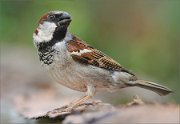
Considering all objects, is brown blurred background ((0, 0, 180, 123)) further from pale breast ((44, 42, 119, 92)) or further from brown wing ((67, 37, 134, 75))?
pale breast ((44, 42, 119, 92))

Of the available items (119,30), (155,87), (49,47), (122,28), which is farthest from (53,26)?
(119,30)

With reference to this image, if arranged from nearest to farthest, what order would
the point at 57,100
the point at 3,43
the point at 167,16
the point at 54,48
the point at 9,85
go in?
the point at 54,48 < the point at 57,100 < the point at 9,85 < the point at 167,16 < the point at 3,43

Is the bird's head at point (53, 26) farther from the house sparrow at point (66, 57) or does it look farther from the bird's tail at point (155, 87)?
the bird's tail at point (155, 87)

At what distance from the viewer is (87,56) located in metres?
5.46

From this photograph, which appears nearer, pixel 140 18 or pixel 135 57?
pixel 135 57

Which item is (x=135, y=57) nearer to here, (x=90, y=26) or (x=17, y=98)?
(x=90, y=26)

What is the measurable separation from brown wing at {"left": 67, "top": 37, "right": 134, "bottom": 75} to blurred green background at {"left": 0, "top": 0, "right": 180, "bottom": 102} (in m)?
3.60

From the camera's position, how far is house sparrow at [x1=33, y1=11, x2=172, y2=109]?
17.1 feet

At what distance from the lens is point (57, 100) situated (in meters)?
6.17

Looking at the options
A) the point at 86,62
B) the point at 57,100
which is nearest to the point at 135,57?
the point at 57,100

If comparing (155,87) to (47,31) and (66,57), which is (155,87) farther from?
(47,31)

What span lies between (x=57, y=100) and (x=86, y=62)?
2.75 ft

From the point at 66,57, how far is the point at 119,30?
223 inches

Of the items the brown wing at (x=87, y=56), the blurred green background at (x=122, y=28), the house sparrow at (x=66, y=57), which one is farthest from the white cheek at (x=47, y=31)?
the blurred green background at (x=122, y=28)
